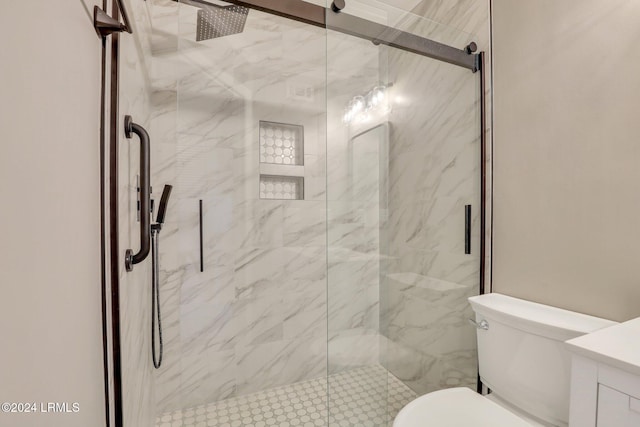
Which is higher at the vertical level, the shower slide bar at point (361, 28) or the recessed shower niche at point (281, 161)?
the shower slide bar at point (361, 28)

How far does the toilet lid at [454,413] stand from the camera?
42.1 inches

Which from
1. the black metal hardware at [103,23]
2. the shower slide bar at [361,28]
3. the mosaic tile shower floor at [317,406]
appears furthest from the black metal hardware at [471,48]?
the mosaic tile shower floor at [317,406]

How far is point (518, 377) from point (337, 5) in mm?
1849

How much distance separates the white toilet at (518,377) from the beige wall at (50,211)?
1.00 metres

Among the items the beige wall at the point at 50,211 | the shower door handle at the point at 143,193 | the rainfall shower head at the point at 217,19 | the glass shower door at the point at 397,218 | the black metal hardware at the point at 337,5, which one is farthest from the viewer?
the rainfall shower head at the point at 217,19

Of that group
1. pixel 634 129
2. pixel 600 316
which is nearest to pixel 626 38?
pixel 634 129

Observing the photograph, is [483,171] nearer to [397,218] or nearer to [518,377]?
[397,218]

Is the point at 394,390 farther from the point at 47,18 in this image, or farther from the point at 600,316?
the point at 47,18

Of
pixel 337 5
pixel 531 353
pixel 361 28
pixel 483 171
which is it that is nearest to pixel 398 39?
pixel 361 28

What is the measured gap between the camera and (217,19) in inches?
72.7

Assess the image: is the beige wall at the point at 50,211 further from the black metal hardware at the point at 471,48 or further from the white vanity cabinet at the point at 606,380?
the black metal hardware at the point at 471,48

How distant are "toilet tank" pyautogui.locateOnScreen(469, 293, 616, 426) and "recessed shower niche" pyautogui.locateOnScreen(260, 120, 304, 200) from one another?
4.60 ft

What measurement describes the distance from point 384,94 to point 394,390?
1.65 metres

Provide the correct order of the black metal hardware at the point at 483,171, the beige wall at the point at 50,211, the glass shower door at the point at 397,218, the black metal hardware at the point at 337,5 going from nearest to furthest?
the beige wall at the point at 50,211, the black metal hardware at the point at 337,5, the glass shower door at the point at 397,218, the black metal hardware at the point at 483,171
